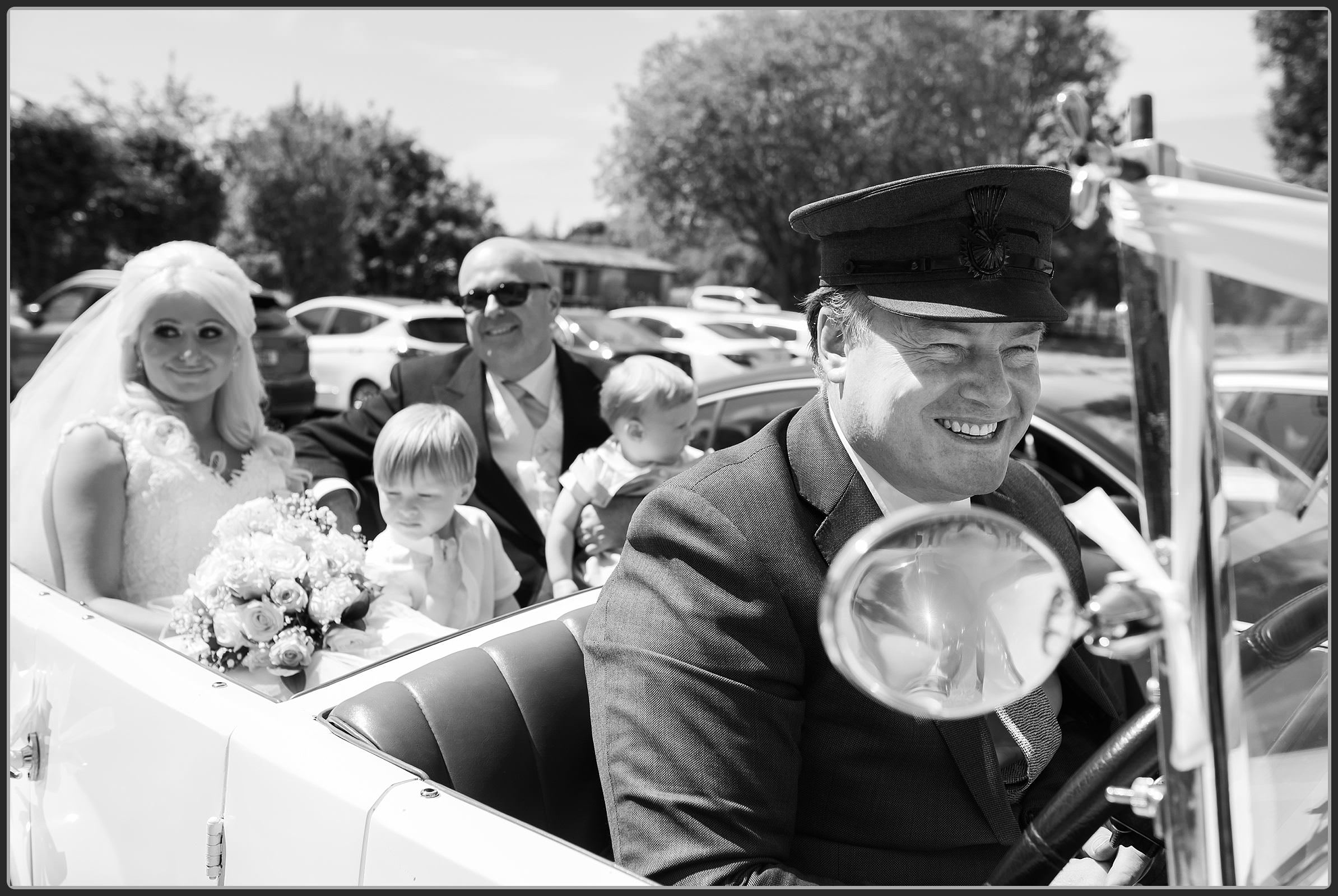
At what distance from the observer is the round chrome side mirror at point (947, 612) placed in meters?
0.69

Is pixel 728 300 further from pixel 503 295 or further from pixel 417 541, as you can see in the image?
pixel 417 541

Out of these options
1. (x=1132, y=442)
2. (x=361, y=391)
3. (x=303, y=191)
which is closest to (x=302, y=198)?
(x=303, y=191)

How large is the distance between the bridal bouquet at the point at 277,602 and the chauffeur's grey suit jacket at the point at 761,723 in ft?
2.87

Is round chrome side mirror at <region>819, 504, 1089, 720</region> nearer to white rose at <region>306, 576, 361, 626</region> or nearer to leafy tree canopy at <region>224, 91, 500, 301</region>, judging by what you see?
white rose at <region>306, 576, 361, 626</region>

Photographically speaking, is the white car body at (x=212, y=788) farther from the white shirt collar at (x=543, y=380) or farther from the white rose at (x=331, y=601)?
the white shirt collar at (x=543, y=380)

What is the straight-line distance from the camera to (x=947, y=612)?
73cm

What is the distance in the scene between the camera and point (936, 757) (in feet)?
4.74

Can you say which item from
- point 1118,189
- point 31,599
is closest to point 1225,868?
point 1118,189

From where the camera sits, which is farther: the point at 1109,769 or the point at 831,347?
the point at 831,347

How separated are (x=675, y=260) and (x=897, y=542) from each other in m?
59.5

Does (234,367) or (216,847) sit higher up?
(234,367)

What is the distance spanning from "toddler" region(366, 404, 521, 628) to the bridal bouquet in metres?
0.29

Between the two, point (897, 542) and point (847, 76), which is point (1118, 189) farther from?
point (847, 76)

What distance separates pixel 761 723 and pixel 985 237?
2.47ft
